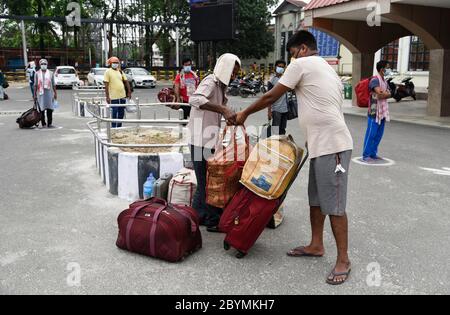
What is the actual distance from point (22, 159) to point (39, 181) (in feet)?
5.61

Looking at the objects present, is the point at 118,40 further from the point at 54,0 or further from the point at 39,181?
the point at 39,181

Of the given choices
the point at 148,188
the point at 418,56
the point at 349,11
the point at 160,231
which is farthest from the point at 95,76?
the point at 160,231

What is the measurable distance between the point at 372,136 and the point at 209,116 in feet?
13.8

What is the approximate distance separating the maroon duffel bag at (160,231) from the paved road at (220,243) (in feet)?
0.30

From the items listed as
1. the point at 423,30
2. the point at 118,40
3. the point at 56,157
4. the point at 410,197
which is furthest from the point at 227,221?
the point at 118,40

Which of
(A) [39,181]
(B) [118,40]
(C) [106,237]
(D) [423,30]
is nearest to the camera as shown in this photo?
(C) [106,237]

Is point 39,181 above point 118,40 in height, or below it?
below

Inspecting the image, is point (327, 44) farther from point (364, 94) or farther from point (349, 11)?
point (364, 94)

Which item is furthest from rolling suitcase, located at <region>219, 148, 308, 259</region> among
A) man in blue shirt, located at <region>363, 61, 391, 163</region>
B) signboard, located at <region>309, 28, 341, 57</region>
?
signboard, located at <region>309, 28, 341, 57</region>

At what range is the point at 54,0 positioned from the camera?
3862cm

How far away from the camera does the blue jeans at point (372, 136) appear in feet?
24.3

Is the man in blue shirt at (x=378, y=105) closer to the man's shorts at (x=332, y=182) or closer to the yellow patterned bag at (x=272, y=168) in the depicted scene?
the yellow patterned bag at (x=272, y=168)

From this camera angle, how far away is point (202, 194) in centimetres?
449
